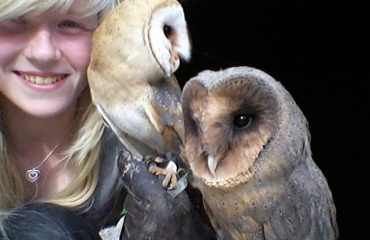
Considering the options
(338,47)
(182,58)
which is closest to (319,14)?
(338,47)

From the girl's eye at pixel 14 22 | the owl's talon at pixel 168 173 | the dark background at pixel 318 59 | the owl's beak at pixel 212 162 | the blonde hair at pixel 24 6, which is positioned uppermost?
the blonde hair at pixel 24 6

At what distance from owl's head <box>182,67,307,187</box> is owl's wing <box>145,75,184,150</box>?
21 centimetres

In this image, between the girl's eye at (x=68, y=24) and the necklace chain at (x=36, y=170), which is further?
the necklace chain at (x=36, y=170)

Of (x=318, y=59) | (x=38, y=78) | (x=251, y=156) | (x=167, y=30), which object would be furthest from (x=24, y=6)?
(x=318, y=59)

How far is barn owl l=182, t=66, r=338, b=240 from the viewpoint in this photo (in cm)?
106

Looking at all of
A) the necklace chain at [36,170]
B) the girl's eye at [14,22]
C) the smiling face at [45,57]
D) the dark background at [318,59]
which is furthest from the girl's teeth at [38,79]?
the dark background at [318,59]

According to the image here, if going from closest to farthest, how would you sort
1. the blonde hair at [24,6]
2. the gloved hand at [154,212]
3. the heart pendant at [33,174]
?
the gloved hand at [154,212] < the blonde hair at [24,6] < the heart pendant at [33,174]

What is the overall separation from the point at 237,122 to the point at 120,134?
42 centimetres

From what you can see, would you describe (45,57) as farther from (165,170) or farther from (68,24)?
(165,170)

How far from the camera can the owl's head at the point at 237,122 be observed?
1.06 metres

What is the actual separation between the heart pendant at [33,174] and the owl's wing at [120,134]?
8.8 inches

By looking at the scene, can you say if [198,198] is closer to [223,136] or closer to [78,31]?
[223,136]

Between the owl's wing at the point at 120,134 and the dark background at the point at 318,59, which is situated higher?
the owl's wing at the point at 120,134

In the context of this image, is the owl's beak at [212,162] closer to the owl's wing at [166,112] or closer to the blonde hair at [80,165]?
the owl's wing at [166,112]
